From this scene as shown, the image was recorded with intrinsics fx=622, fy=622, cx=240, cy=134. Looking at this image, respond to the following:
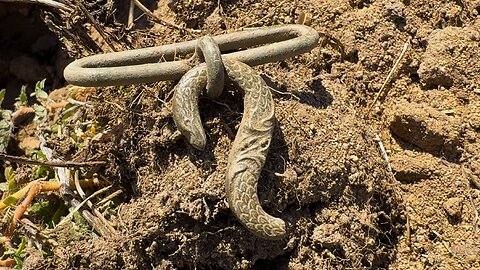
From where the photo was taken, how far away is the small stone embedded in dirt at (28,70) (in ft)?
11.0

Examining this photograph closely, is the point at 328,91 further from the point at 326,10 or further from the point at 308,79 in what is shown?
the point at 326,10

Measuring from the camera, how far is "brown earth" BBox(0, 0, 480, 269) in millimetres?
2189

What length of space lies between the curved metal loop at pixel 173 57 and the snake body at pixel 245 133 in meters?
0.09

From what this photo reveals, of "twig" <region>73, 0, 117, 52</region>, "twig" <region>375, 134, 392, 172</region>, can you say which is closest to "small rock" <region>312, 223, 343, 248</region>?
"twig" <region>375, 134, 392, 172</region>

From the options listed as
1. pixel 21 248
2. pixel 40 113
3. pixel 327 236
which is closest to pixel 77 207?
pixel 21 248

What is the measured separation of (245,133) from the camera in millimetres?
2146

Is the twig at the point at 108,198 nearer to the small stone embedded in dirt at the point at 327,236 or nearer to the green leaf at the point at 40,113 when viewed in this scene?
the green leaf at the point at 40,113

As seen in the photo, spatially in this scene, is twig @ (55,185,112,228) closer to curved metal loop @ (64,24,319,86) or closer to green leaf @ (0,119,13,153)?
curved metal loop @ (64,24,319,86)

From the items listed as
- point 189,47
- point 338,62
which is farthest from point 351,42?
point 189,47

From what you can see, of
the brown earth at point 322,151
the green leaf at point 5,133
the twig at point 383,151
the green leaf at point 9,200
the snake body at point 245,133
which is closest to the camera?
the snake body at point 245,133

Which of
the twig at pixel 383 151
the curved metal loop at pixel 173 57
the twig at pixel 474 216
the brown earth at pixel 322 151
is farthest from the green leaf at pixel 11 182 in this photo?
the twig at pixel 474 216

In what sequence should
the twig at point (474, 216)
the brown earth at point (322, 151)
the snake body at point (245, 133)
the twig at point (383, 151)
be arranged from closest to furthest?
the snake body at point (245, 133) < the brown earth at point (322, 151) < the twig at point (474, 216) < the twig at point (383, 151)

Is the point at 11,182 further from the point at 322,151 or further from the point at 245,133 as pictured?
the point at 322,151

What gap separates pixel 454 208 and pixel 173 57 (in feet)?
3.98
